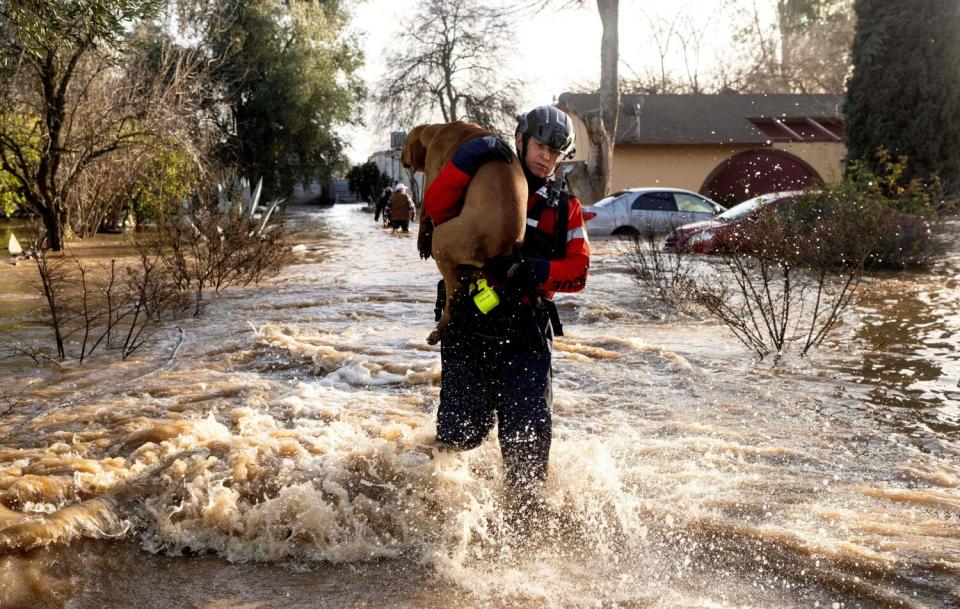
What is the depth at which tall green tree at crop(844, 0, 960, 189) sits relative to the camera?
840 inches

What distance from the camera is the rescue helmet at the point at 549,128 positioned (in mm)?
3562

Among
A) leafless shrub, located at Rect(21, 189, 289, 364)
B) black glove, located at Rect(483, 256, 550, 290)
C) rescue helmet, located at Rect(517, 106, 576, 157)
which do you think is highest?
rescue helmet, located at Rect(517, 106, 576, 157)

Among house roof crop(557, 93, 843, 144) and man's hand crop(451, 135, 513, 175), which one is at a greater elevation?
house roof crop(557, 93, 843, 144)

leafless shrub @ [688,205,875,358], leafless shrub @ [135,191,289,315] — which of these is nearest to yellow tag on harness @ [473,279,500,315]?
leafless shrub @ [688,205,875,358]

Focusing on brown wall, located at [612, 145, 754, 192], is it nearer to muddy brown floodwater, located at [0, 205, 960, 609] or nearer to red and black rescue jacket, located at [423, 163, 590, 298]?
muddy brown floodwater, located at [0, 205, 960, 609]

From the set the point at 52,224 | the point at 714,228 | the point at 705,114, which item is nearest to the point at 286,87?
the point at 705,114

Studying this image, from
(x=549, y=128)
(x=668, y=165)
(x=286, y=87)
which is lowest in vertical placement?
(x=549, y=128)

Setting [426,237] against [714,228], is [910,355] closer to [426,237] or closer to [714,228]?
[426,237]

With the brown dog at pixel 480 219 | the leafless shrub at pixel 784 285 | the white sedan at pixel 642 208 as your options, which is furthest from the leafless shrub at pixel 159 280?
the white sedan at pixel 642 208

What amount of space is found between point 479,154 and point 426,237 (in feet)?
1.78

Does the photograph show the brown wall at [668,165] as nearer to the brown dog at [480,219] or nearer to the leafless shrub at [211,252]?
the leafless shrub at [211,252]

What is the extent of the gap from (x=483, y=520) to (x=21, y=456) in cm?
265

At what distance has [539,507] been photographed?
391 centimetres

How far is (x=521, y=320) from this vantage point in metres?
3.62
